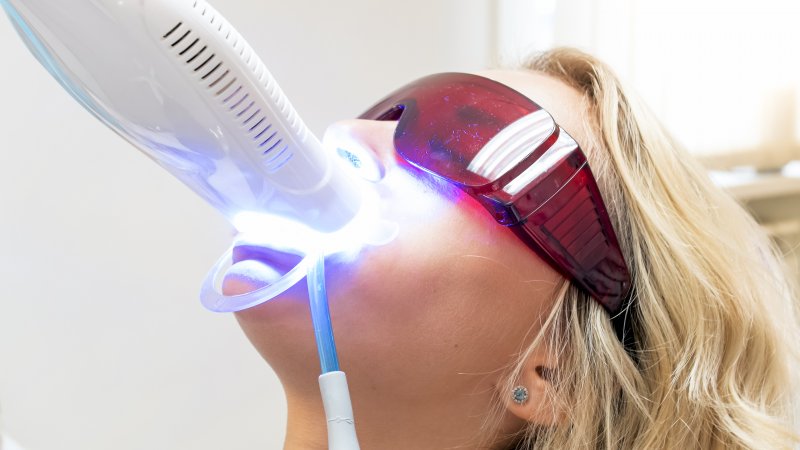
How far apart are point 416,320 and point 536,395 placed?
0.19 m

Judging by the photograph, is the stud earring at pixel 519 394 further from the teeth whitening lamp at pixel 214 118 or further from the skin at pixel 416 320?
the teeth whitening lamp at pixel 214 118

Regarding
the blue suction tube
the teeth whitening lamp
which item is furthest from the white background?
the blue suction tube

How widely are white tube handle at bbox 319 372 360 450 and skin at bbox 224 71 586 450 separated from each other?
0.26ft

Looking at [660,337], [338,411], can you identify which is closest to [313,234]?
[338,411]

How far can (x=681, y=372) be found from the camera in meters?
0.94

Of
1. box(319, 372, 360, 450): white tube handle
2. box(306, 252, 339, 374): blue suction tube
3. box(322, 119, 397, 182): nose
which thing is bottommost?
box(319, 372, 360, 450): white tube handle

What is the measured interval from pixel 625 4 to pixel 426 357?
1.24 metres

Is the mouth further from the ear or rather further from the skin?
the ear

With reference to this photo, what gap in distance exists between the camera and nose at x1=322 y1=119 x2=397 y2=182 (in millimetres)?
935

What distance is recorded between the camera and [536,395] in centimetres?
95

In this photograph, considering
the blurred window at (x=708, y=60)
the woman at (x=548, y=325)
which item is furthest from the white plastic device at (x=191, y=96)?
the blurred window at (x=708, y=60)

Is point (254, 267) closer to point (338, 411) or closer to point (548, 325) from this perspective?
point (338, 411)

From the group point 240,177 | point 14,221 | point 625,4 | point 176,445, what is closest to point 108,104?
point 240,177

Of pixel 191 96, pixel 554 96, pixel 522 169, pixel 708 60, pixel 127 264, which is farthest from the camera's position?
pixel 708 60
